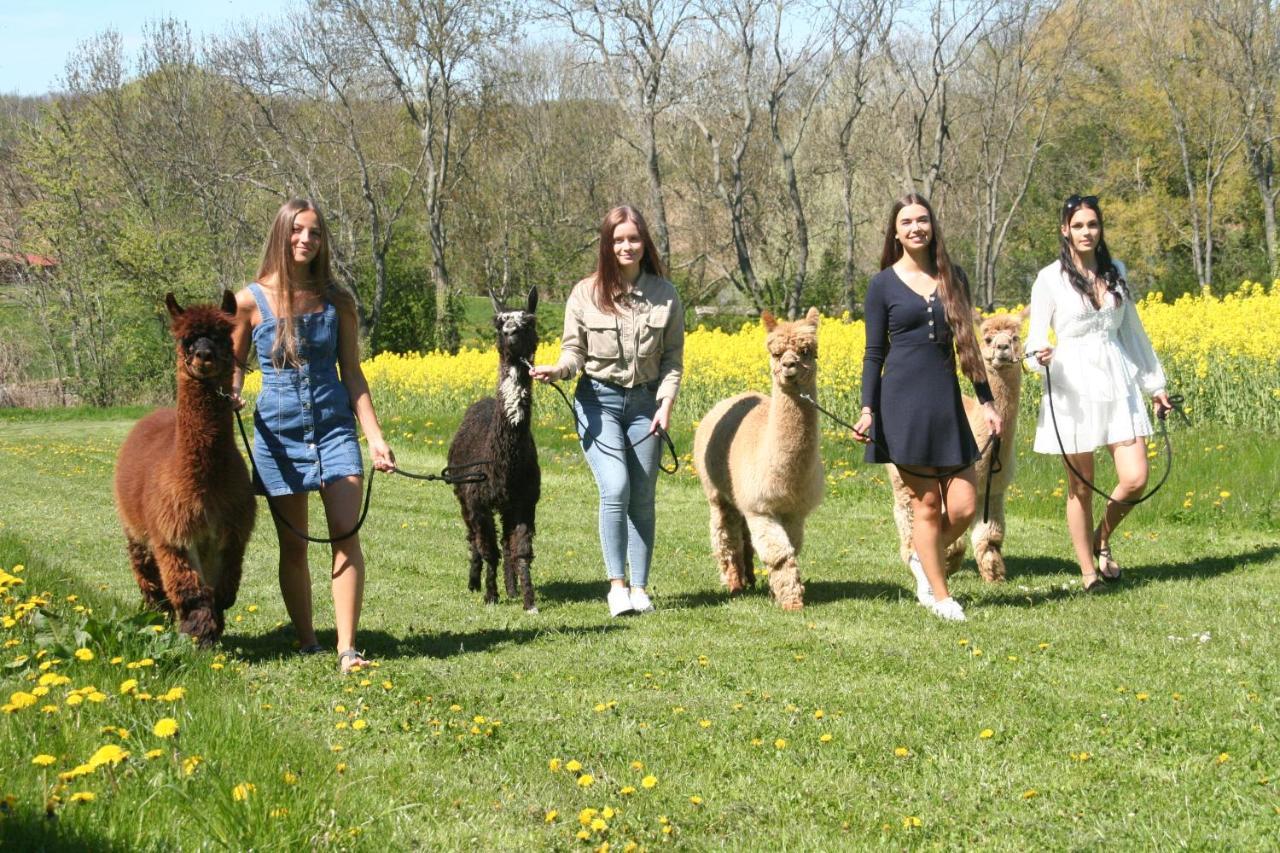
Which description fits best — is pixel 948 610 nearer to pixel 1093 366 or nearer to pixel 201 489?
pixel 1093 366

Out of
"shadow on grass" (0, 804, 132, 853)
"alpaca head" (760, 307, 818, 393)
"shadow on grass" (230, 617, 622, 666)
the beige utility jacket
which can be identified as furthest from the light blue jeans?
"shadow on grass" (0, 804, 132, 853)

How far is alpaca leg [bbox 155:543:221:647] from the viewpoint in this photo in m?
5.44

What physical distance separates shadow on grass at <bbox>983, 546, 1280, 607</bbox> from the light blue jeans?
1.99 metres

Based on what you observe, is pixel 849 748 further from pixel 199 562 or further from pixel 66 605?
pixel 66 605

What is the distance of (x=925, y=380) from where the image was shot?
6395 millimetres

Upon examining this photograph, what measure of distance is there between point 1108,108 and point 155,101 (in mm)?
28483

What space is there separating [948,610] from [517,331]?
113 inches

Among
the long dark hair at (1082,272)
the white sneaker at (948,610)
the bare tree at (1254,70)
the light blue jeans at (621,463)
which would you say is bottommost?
the white sneaker at (948,610)

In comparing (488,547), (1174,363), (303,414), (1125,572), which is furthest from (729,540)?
(1174,363)

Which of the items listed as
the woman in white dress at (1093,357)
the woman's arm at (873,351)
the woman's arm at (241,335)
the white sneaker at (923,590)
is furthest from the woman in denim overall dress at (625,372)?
the woman in white dress at (1093,357)

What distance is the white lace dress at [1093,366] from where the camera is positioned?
23.3ft

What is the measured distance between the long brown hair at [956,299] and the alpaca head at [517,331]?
2.11 m

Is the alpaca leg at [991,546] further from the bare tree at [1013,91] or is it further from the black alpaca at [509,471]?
the bare tree at [1013,91]

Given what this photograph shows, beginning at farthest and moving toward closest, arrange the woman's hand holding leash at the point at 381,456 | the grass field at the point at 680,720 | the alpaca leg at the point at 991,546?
the alpaca leg at the point at 991,546 < the woman's hand holding leash at the point at 381,456 < the grass field at the point at 680,720
